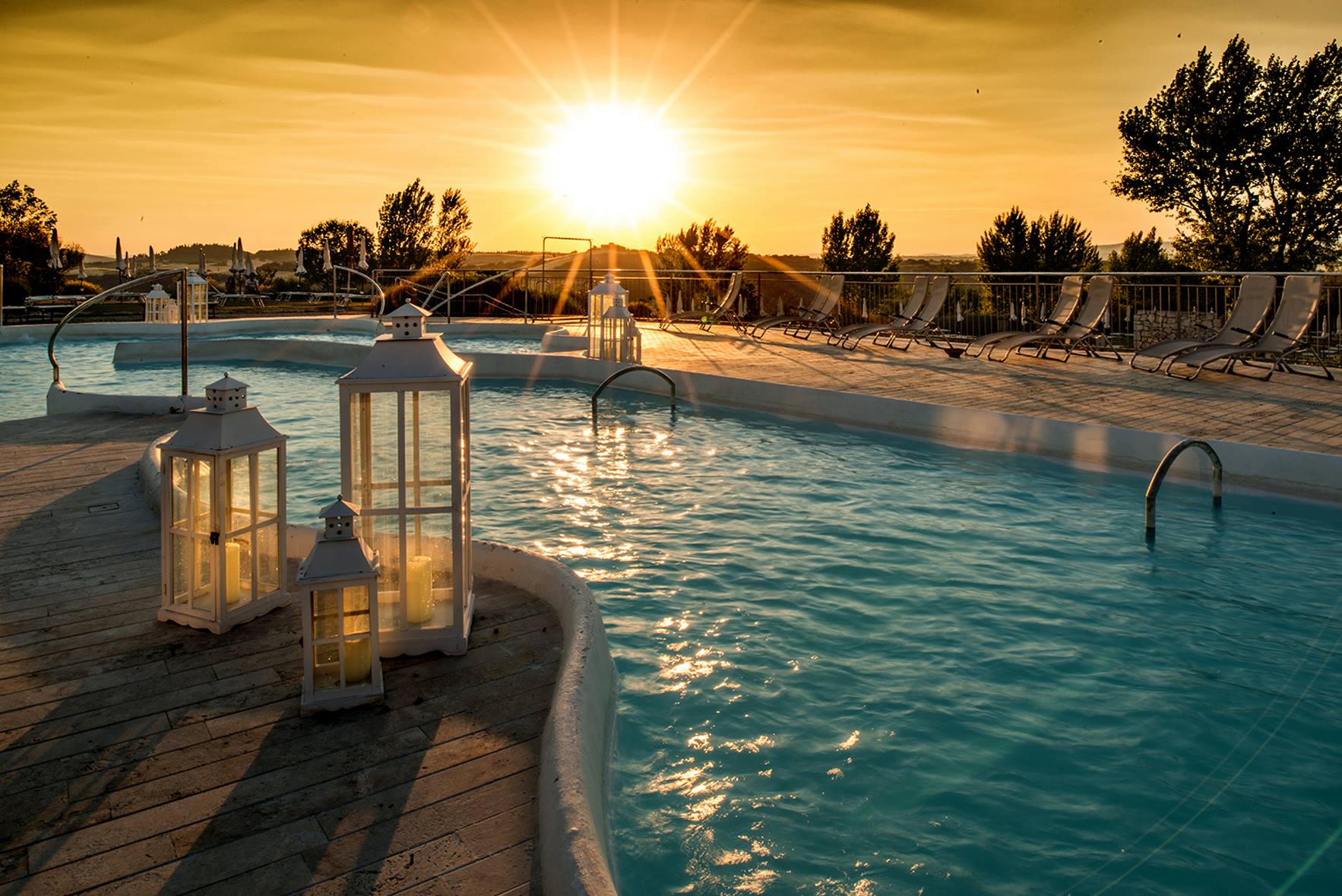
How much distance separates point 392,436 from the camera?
3.27 meters

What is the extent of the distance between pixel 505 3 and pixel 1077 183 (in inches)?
1415

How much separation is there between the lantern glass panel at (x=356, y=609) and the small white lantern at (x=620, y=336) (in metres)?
9.87

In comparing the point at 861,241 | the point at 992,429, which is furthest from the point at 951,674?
the point at 861,241

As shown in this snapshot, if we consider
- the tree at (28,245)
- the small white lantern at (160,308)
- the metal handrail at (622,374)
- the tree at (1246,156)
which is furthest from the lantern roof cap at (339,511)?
the tree at (1246,156)

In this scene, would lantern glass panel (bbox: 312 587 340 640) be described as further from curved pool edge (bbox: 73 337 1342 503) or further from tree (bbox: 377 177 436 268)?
tree (bbox: 377 177 436 268)

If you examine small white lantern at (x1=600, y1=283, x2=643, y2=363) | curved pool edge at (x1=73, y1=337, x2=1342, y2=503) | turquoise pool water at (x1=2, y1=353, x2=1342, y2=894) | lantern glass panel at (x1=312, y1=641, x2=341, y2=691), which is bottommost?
turquoise pool water at (x1=2, y1=353, x2=1342, y2=894)

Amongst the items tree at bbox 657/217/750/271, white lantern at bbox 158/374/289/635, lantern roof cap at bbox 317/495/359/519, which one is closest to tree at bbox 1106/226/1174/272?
tree at bbox 657/217/750/271

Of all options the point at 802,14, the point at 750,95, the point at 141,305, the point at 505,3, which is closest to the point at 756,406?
the point at 505,3

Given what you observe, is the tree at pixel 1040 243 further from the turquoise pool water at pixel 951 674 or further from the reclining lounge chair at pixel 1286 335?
the turquoise pool water at pixel 951 674

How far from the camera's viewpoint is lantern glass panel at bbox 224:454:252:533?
3.35 metres

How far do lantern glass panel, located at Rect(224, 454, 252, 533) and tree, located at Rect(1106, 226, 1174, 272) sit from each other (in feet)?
210

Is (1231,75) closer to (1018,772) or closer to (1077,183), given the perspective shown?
(1077,183)

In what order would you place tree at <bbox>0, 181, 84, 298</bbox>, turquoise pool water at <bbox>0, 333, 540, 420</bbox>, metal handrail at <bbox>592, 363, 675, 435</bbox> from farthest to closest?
tree at <bbox>0, 181, 84, 298</bbox> < turquoise pool water at <bbox>0, 333, 540, 420</bbox> < metal handrail at <bbox>592, 363, 675, 435</bbox>

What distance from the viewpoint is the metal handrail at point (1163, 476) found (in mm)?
6027
